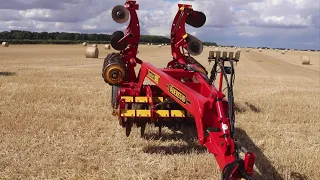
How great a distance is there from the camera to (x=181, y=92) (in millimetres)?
4496

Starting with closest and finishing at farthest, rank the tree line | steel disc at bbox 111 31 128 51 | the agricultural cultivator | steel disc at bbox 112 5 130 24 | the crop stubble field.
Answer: the agricultural cultivator
the crop stubble field
steel disc at bbox 112 5 130 24
steel disc at bbox 111 31 128 51
the tree line

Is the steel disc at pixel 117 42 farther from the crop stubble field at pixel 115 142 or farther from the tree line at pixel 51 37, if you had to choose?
the tree line at pixel 51 37

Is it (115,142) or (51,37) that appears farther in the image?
(51,37)

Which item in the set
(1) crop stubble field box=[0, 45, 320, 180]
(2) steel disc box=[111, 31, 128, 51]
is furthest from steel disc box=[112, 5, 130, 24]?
(1) crop stubble field box=[0, 45, 320, 180]

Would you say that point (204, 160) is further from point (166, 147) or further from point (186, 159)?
point (166, 147)

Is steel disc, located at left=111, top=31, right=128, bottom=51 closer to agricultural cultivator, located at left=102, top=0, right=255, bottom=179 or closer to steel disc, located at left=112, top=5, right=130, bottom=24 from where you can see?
agricultural cultivator, located at left=102, top=0, right=255, bottom=179

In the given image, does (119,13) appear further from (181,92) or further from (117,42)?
(181,92)

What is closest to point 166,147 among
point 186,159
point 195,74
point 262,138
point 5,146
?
point 186,159

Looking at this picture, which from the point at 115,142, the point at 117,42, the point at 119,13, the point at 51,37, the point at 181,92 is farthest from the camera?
the point at 51,37

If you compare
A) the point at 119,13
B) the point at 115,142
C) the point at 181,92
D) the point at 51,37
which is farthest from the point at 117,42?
the point at 51,37

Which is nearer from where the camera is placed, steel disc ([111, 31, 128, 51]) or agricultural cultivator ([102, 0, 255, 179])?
agricultural cultivator ([102, 0, 255, 179])

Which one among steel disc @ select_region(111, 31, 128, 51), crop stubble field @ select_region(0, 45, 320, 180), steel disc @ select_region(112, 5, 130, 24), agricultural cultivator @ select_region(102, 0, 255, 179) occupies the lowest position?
crop stubble field @ select_region(0, 45, 320, 180)

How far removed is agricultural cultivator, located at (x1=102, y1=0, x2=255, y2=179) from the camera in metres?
3.66

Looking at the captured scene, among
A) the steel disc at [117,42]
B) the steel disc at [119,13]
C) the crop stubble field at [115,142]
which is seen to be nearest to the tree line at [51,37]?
the crop stubble field at [115,142]
